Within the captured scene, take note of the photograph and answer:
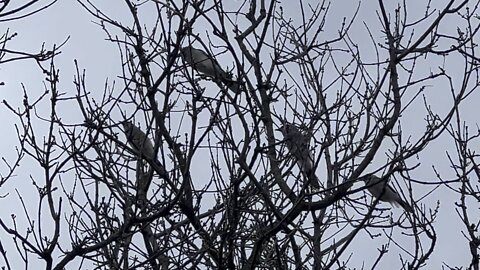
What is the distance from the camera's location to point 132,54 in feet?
16.4

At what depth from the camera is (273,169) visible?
5047 millimetres

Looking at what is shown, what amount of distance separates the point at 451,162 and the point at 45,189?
142 inches

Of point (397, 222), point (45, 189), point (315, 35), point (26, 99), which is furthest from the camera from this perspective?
point (315, 35)

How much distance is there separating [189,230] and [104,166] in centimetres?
85

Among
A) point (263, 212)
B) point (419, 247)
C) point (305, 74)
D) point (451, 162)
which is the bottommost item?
point (419, 247)

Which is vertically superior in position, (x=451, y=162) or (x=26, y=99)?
(x=451, y=162)

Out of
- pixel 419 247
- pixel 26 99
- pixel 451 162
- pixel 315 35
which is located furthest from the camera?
pixel 315 35

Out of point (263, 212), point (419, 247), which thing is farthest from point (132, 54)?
point (419, 247)

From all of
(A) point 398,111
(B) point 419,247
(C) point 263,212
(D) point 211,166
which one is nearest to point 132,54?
(D) point 211,166

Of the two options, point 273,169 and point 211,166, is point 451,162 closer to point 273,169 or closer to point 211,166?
point 273,169

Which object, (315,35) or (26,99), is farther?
(315,35)

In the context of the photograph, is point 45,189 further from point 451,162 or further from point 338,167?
point 451,162

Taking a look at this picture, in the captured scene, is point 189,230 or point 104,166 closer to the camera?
point 104,166

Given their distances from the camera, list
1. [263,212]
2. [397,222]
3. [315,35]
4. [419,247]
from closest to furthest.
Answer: [419,247] < [263,212] < [397,222] < [315,35]
